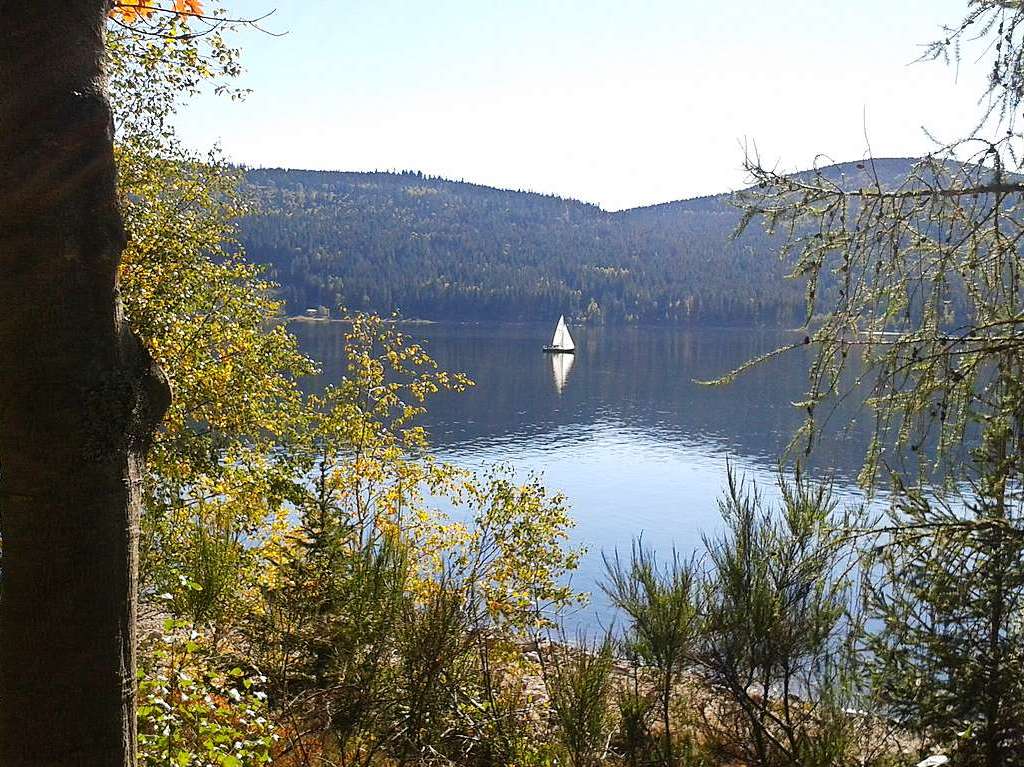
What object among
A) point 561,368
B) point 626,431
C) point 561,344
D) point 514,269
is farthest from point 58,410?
point 514,269

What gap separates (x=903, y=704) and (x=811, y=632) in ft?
2.00

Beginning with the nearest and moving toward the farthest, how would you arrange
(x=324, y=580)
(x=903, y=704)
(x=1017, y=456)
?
(x=1017, y=456) < (x=324, y=580) < (x=903, y=704)

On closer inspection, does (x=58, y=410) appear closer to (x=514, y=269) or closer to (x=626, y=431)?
(x=626, y=431)

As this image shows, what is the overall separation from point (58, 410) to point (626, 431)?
3797 cm

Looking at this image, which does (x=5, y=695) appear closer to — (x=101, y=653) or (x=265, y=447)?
(x=101, y=653)

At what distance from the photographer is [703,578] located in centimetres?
557

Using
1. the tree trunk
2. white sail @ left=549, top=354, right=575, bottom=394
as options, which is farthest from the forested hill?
the tree trunk

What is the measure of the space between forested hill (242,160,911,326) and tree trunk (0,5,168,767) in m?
106

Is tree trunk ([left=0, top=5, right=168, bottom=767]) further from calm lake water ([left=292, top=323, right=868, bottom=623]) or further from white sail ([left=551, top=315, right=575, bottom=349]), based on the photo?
white sail ([left=551, top=315, right=575, bottom=349])

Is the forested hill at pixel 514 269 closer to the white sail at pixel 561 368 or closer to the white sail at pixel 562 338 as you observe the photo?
the white sail at pixel 562 338

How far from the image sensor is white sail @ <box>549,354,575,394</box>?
56938 millimetres

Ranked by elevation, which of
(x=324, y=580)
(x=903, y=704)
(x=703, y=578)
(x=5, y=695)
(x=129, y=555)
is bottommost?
(x=903, y=704)

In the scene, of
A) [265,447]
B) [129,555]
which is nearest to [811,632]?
[129,555]

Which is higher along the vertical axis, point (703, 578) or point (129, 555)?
point (129, 555)
